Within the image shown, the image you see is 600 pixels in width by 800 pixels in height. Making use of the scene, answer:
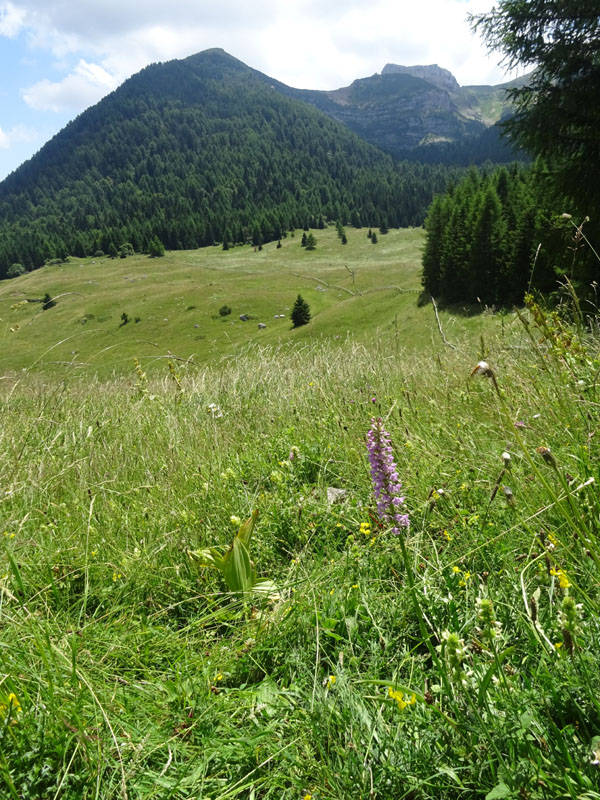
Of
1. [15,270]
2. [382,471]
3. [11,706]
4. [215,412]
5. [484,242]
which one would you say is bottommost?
[484,242]

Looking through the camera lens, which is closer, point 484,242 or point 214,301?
point 484,242

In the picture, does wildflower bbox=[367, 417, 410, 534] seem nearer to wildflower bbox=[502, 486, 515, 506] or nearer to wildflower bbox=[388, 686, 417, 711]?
wildflower bbox=[502, 486, 515, 506]

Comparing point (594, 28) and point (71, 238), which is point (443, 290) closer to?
point (594, 28)

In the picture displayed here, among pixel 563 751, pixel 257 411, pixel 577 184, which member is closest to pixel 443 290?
pixel 577 184

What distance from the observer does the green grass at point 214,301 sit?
45188 millimetres

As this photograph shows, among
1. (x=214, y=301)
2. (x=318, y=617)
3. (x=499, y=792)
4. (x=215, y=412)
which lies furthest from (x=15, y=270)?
(x=499, y=792)

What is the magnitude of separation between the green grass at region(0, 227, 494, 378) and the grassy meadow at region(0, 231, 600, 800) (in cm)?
2150

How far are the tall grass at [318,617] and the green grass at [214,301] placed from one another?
21808 mm

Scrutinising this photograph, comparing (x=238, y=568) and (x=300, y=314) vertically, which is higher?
(x=238, y=568)

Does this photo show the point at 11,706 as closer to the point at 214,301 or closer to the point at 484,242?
the point at 484,242

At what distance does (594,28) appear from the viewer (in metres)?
14.1

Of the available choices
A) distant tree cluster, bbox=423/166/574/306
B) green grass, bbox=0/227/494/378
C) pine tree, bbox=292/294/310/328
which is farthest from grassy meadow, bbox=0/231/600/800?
pine tree, bbox=292/294/310/328

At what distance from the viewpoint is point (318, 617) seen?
77.4 inches

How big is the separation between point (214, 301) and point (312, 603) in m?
75.9
